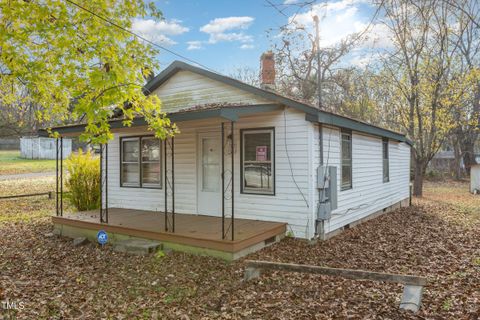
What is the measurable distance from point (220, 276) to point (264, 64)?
19.5 feet

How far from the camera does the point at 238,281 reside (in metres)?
5.30

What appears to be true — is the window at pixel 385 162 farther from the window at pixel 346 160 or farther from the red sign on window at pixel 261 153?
the red sign on window at pixel 261 153

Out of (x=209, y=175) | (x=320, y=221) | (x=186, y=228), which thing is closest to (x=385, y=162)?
(x=320, y=221)

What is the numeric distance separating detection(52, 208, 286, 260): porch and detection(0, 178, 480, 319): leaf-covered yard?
0.25 m

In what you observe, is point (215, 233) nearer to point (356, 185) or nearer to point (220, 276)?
point (220, 276)

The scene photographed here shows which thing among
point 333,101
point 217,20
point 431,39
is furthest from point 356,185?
point 333,101

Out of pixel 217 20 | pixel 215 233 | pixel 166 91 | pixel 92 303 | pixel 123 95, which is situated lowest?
pixel 92 303

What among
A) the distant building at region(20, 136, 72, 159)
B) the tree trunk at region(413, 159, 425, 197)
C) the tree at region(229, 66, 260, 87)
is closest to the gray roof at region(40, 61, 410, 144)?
the tree trunk at region(413, 159, 425, 197)

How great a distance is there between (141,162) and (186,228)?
11.2ft

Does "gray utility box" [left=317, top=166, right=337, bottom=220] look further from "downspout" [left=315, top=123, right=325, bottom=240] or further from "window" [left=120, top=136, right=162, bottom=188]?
"window" [left=120, top=136, right=162, bottom=188]

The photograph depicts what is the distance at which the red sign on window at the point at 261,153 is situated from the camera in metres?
7.96

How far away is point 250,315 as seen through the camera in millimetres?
4215

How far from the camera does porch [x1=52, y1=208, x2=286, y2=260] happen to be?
632 centimetres

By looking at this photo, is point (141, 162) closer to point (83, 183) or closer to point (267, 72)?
point (83, 183)
